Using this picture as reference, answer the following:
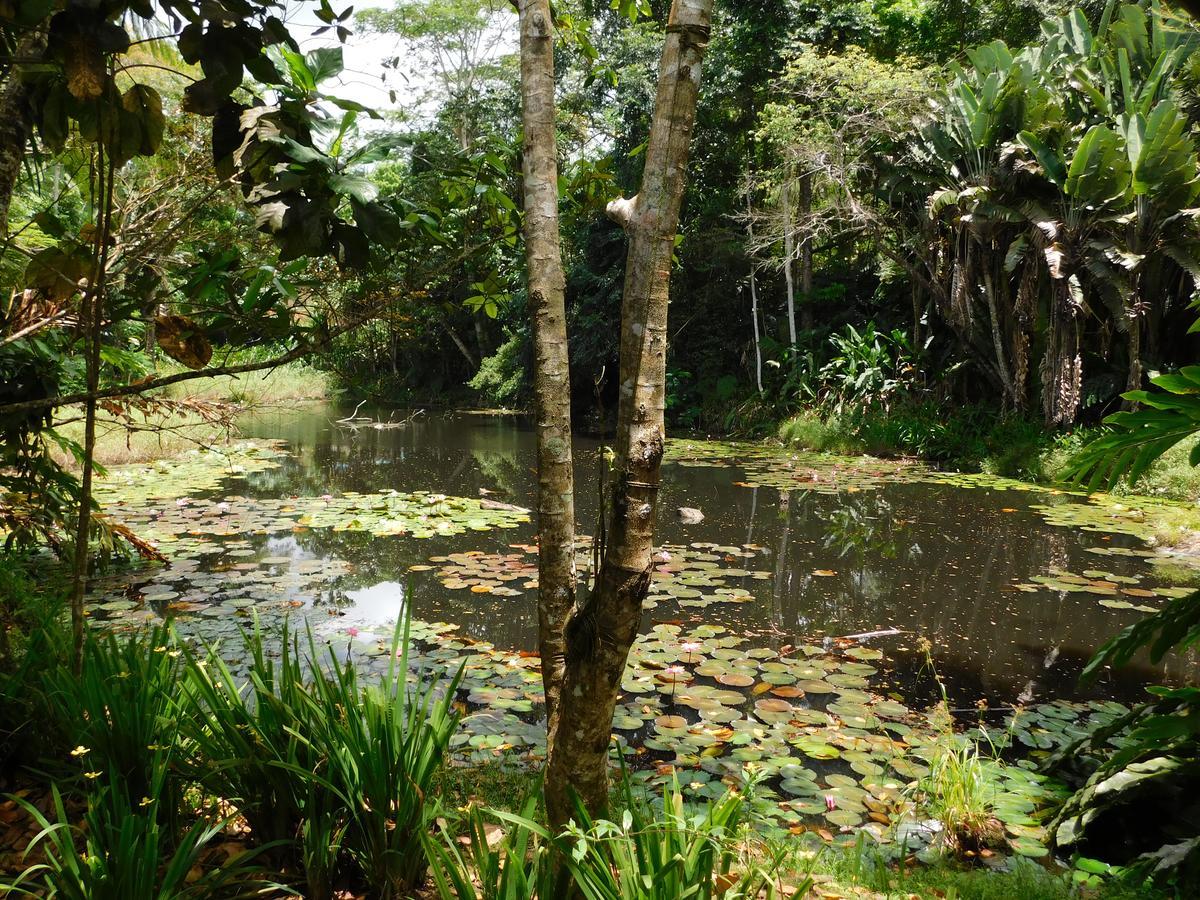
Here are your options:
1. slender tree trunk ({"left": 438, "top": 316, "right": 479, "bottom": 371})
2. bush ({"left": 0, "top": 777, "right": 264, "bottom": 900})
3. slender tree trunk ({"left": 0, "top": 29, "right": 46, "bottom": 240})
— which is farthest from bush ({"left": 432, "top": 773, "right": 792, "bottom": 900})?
slender tree trunk ({"left": 438, "top": 316, "right": 479, "bottom": 371})

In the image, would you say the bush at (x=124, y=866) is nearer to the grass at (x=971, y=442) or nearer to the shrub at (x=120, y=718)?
the shrub at (x=120, y=718)

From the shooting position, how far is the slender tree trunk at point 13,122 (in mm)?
2088

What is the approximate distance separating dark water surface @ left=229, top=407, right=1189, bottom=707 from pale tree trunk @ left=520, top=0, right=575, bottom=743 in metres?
1.60

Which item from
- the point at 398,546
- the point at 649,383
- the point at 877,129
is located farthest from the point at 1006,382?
the point at 649,383

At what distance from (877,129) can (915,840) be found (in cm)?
1093

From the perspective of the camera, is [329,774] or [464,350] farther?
[464,350]

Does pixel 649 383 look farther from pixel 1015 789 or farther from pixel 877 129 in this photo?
pixel 877 129

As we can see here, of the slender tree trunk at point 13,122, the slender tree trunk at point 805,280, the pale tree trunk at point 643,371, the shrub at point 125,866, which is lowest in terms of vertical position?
the shrub at point 125,866

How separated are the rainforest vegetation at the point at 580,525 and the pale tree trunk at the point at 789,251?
3.55 ft

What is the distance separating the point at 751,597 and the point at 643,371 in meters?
3.94

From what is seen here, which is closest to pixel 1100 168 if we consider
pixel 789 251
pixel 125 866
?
pixel 789 251

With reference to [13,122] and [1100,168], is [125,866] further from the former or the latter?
[1100,168]

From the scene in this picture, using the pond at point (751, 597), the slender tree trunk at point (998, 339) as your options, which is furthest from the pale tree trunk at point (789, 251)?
the pond at point (751, 597)

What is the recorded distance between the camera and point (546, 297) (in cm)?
165
